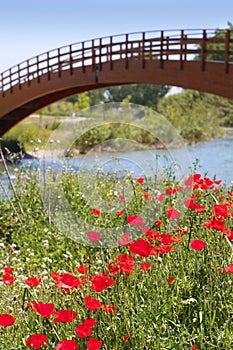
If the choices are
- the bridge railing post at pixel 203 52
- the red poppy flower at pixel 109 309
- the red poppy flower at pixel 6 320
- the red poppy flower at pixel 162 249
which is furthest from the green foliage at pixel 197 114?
the red poppy flower at pixel 6 320

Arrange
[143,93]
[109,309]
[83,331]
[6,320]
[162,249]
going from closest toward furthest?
[83,331]
[6,320]
[109,309]
[162,249]
[143,93]

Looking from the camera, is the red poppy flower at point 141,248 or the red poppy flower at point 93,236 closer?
the red poppy flower at point 141,248

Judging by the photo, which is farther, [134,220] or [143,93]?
[143,93]

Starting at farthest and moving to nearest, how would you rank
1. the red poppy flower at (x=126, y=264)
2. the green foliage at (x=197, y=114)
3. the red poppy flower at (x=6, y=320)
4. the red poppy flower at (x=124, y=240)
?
the green foliage at (x=197, y=114), the red poppy flower at (x=124, y=240), the red poppy flower at (x=126, y=264), the red poppy flower at (x=6, y=320)

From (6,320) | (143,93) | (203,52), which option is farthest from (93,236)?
(143,93)

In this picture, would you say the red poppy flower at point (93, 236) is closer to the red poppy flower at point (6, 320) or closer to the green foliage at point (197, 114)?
the red poppy flower at point (6, 320)

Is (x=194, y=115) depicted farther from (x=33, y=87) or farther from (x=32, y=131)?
(x=33, y=87)

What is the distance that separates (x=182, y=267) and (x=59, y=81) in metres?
17.6

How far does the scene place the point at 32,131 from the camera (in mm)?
29781

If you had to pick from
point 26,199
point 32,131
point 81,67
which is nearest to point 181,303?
point 26,199

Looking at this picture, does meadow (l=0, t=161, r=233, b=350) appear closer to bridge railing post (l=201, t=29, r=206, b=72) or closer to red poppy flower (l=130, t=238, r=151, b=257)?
red poppy flower (l=130, t=238, r=151, b=257)

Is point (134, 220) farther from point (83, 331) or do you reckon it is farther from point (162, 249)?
point (83, 331)

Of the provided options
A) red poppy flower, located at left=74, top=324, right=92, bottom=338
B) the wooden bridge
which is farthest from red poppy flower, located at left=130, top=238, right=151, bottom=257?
the wooden bridge

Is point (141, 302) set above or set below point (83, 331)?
below
